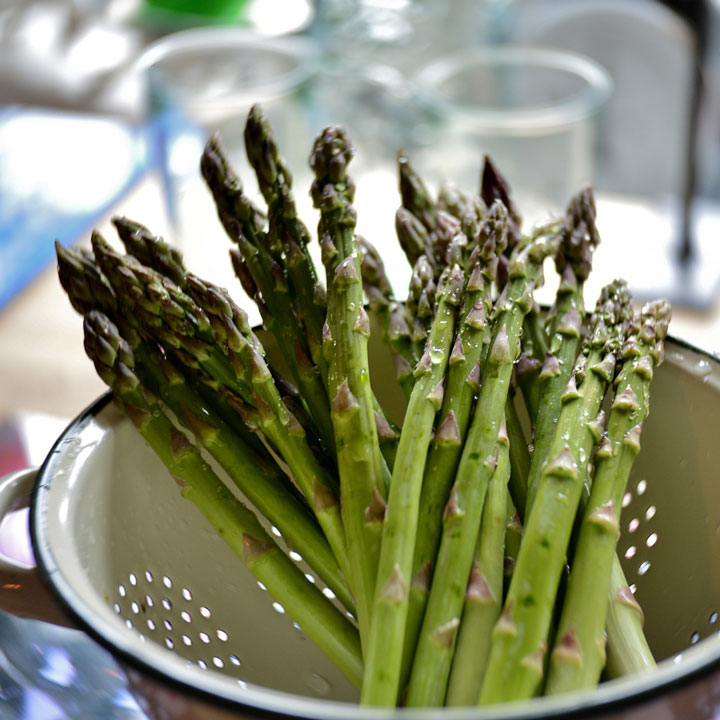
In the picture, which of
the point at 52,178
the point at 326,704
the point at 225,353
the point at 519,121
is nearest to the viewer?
the point at 326,704

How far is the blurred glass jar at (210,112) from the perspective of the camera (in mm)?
1058

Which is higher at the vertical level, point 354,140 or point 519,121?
point 519,121

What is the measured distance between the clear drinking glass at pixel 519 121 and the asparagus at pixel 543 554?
56 centimetres

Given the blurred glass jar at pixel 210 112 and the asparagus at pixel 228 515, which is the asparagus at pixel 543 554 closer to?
the asparagus at pixel 228 515

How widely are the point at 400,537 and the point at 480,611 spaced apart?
0.17 feet

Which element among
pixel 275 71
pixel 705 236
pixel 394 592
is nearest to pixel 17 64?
pixel 275 71

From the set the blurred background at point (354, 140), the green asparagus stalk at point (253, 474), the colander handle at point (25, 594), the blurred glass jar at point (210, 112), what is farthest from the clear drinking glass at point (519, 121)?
the colander handle at point (25, 594)

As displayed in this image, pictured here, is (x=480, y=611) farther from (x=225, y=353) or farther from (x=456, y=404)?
(x=225, y=353)

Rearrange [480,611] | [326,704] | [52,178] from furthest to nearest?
[52,178] → [480,611] → [326,704]

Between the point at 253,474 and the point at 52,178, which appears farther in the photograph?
the point at 52,178

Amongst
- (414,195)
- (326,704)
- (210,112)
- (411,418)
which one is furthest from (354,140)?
(326,704)

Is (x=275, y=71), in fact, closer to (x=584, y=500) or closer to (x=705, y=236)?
(x=705, y=236)

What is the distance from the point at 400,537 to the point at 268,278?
22cm

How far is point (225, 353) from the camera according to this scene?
0.57 m
